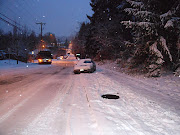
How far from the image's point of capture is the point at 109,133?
3.77 meters

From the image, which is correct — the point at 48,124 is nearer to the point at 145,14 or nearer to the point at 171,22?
the point at 171,22

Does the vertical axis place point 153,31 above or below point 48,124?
above

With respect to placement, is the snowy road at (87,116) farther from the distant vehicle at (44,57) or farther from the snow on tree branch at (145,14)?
the distant vehicle at (44,57)

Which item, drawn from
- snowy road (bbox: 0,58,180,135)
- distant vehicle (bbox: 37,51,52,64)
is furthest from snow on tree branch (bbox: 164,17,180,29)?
distant vehicle (bbox: 37,51,52,64)

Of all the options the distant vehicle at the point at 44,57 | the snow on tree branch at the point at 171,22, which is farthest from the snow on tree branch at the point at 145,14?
the distant vehicle at the point at 44,57

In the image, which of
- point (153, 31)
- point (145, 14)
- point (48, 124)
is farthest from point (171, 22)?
point (48, 124)

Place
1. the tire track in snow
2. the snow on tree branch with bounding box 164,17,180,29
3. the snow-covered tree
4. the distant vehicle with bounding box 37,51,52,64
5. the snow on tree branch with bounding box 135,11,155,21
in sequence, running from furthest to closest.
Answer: the distant vehicle with bounding box 37,51,52,64 < the snow on tree branch with bounding box 135,11,155,21 < the snow-covered tree < the snow on tree branch with bounding box 164,17,180,29 < the tire track in snow

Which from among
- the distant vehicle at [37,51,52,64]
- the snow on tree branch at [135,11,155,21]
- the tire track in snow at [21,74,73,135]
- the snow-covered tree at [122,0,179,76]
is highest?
the snow on tree branch at [135,11,155,21]

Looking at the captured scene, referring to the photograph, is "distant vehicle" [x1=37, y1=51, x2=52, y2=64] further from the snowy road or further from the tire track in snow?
the tire track in snow

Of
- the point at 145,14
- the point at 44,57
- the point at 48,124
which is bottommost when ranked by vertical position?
the point at 48,124

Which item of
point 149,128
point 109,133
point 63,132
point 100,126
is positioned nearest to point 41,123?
point 63,132

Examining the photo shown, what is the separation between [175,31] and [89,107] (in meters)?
9.76

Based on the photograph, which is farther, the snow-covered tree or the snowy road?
the snow-covered tree

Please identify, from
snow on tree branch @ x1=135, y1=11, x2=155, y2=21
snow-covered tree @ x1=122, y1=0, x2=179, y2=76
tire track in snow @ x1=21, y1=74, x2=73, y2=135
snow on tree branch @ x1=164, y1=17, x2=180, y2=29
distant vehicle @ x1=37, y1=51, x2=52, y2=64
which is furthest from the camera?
distant vehicle @ x1=37, y1=51, x2=52, y2=64
